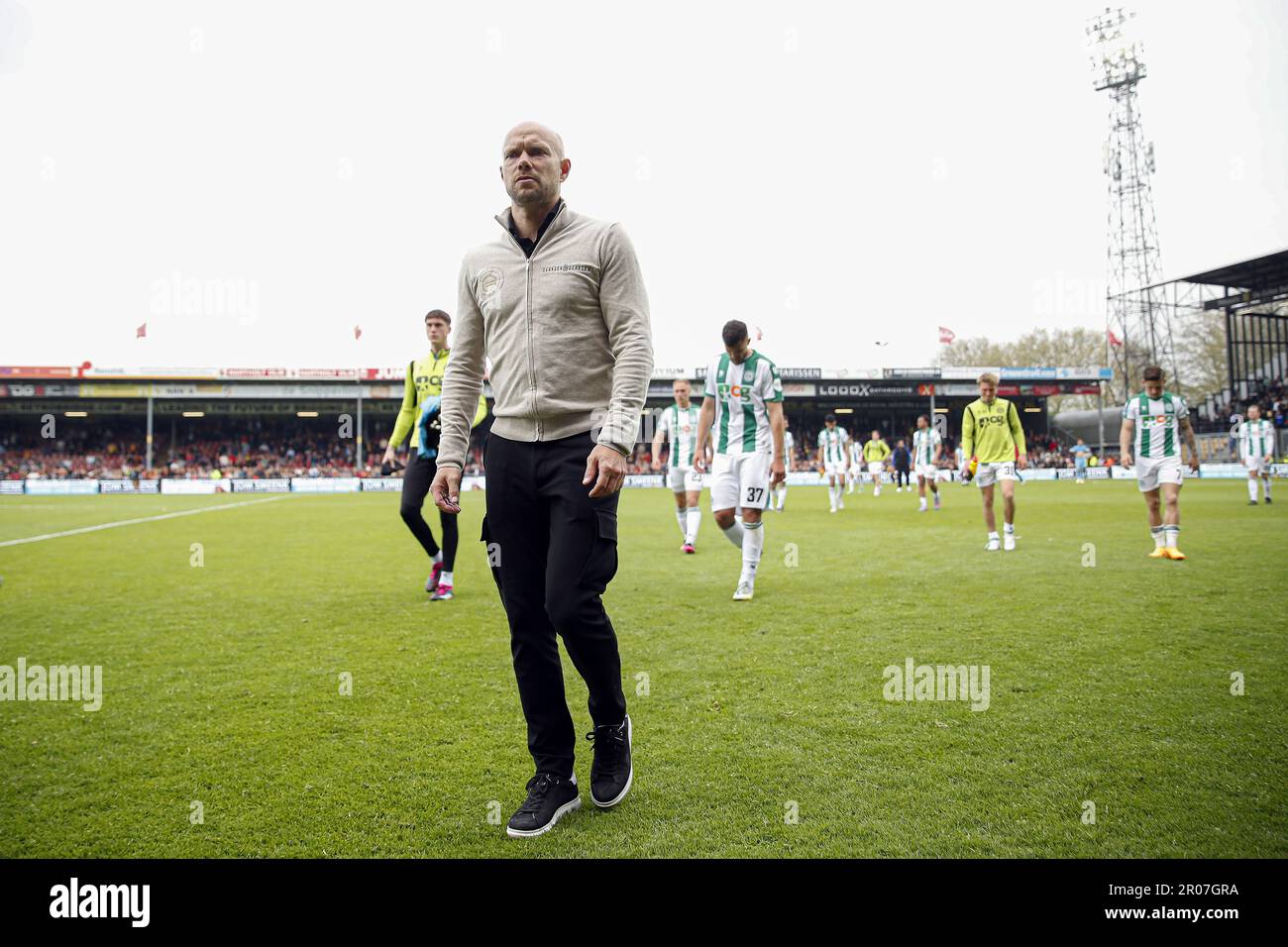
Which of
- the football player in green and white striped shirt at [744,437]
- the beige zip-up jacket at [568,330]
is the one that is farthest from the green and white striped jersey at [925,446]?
the beige zip-up jacket at [568,330]

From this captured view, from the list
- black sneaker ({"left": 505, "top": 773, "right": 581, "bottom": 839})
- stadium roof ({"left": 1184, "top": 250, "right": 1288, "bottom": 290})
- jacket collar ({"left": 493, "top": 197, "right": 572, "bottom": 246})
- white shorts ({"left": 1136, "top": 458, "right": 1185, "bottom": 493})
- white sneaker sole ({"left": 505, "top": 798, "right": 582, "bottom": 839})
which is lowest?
white sneaker sole ({"left": 505, "top": 798, "right": 582, "bottom": 839})

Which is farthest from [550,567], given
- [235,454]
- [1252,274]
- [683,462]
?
[235,454]

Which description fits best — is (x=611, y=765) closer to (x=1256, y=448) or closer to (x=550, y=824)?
(x=550, y=824)

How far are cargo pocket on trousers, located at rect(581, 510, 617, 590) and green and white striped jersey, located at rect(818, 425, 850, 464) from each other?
18215mm

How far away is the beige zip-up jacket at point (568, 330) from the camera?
2865 millimetres

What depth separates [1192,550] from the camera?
32.0ft

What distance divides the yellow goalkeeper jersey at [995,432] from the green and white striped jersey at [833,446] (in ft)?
31.2

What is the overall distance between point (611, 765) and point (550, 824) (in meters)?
0.32

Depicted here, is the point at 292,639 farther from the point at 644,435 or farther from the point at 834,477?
the point at 644,435

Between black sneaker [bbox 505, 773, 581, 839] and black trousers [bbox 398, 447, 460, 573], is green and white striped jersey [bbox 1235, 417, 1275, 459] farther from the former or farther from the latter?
black sneaker [bbox 505, 773, 581, 839]

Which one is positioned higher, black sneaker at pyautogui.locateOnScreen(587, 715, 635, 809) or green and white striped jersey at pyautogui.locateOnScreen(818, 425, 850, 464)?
green and white striped jersey at pyautogui.locateOnScreen(818, 425, 850, 464)

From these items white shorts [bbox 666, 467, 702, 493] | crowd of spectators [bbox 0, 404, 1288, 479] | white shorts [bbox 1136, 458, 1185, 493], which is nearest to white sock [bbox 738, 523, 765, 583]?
white shorts [bbox 666, 467, 702, 493]

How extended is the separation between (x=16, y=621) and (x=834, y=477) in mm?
17323

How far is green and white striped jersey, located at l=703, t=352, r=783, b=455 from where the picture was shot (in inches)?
293
